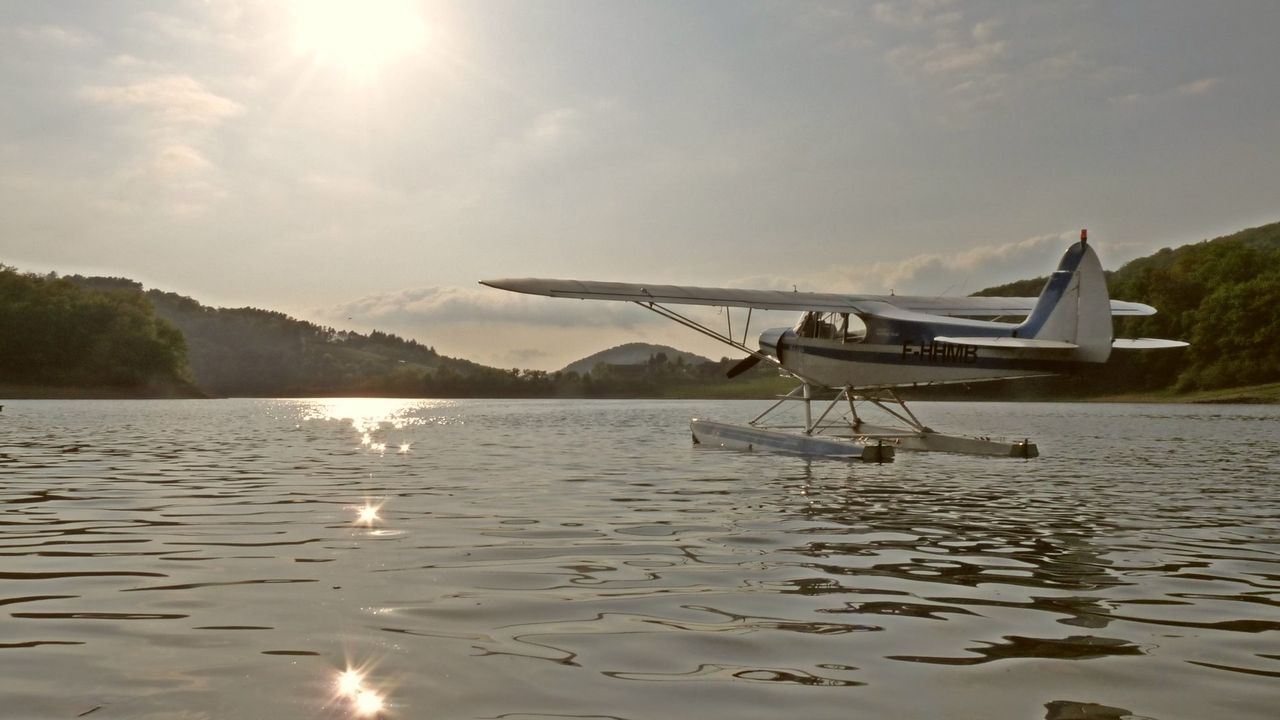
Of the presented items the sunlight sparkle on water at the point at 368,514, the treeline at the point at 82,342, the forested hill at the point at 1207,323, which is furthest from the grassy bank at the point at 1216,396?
the treeline at the point at 82,342

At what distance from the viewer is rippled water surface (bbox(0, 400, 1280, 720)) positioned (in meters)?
3.30

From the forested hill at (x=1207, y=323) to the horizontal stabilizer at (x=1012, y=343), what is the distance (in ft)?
238

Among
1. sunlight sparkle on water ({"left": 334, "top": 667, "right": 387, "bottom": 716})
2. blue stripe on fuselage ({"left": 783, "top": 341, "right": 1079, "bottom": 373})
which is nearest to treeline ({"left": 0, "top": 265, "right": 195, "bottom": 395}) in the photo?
blue stripe on fuselage ({"left": 783, "top": 341, "right": 1079, "bottom": 373})

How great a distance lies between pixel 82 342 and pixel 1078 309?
113373 mm

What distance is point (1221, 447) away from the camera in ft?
64.3

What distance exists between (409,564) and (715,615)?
2.29 m

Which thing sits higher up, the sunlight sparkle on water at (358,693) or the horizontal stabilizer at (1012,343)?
the horizontal stabilizer at (1012,343)

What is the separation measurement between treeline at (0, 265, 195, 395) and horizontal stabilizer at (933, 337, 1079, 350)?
351ft

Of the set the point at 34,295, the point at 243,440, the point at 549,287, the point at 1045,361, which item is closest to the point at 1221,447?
the point at 1045,361

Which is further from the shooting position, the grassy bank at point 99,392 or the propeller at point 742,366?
the grassy bank at point 99,392

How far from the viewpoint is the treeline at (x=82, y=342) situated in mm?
102250

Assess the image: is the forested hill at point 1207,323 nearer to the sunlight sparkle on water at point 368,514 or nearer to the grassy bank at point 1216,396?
the grassy bank at point 1216,396

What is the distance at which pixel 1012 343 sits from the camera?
1587cm

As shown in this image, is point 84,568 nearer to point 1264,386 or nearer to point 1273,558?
point 1273,558
